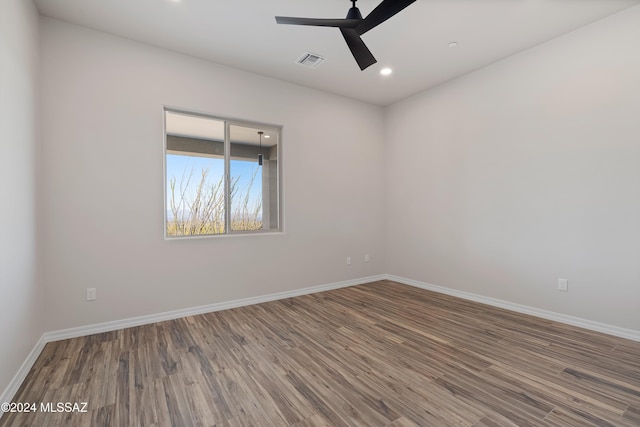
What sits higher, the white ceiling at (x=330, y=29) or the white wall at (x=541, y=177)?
the white ceiling at (x=330, y=29)

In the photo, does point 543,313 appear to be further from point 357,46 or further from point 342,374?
point 357,46

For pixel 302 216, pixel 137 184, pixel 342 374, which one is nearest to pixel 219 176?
pixel 137 184

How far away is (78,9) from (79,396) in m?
3.08

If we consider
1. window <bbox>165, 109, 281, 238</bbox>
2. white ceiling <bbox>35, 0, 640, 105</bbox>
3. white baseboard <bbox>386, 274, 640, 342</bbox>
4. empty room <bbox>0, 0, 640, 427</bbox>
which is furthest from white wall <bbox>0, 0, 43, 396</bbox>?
white baseboard <bbox>386, 274, 640, 342</bbox>

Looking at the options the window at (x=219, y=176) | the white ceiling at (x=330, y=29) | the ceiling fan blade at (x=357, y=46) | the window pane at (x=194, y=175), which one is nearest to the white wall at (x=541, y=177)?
the white ceiling at (x=330, y=29)

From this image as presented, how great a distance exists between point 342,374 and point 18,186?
267 centimetres

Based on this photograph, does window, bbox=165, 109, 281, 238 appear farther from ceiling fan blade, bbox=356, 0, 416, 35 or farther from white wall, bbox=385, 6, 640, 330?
white wall, bbox=385, 6, 640, 330

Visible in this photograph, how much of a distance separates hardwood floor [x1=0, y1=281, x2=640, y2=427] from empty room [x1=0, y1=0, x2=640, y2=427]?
0.06ft

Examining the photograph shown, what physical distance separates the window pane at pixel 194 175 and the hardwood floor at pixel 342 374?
42.9 inches

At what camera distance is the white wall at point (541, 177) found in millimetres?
2625

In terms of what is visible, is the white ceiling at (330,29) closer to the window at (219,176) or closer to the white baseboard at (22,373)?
the window at (219,176)

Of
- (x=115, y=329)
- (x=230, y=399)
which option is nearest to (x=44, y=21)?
(x=115, y=329)

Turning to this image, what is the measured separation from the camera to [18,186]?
6.61ft

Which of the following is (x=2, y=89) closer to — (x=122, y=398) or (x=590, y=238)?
(x=122, y=398)
